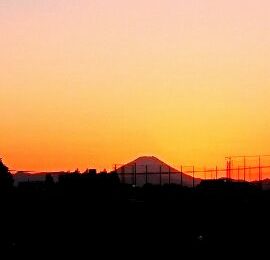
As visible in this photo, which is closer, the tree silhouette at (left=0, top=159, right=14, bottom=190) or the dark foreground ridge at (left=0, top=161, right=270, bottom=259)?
the dark foreground ridge at (left=0, top=161, right=270, bottom=259)

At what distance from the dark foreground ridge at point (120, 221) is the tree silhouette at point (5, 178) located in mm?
471

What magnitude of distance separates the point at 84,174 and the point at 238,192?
41.9 feet

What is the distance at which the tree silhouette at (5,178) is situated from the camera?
2309 inches

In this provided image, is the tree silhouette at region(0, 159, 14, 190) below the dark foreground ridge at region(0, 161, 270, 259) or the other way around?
the other way around

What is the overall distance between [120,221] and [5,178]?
1029 centimetres

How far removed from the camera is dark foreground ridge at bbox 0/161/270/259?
52.4 metres

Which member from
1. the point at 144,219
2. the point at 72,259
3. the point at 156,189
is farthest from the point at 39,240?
the point at 156,189

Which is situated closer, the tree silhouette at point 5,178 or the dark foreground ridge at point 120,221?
the dark foreground ridge at point 120,221

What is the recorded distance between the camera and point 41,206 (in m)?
56.2

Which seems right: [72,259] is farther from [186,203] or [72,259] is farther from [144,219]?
[186,203]

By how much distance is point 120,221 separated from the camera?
2163 inches

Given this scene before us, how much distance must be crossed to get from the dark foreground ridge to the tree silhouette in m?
0.47

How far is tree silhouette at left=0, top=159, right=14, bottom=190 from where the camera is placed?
58.7 metres

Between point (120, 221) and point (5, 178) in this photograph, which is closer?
point (120, 221)
